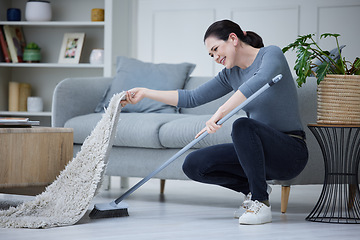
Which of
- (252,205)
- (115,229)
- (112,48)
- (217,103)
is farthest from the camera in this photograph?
(112,48)

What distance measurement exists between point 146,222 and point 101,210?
202 millimetres

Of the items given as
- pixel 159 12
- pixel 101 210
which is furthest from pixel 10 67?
pixel 101 210

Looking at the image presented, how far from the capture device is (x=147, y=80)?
12.0ft

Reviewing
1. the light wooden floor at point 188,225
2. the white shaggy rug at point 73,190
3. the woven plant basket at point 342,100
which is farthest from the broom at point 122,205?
the woven plant basket at point 342,100

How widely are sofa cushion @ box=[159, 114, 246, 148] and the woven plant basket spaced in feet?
1.71

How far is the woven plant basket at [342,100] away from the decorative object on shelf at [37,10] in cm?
295

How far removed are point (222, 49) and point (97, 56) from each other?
2546 millimetres

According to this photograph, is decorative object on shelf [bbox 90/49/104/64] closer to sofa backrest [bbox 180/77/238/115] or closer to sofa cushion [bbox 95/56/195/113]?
sofa cushion [bbox 95/56/195/113]

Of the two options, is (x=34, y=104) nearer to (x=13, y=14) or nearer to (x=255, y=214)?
(x=13, y=14)

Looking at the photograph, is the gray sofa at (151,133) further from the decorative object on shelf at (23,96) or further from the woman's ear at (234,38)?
the decorative object on shelf at (23,96)

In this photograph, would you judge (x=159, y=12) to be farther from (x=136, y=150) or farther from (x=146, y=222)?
(x=146, y=222)

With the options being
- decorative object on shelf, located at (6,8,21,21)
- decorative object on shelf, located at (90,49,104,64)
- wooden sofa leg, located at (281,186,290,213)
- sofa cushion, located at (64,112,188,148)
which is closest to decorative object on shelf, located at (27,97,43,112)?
decorative object on shelf, located at (90,49,104,64)

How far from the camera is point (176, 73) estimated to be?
3689 millimetres

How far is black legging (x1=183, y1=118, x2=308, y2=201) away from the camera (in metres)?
2.33
